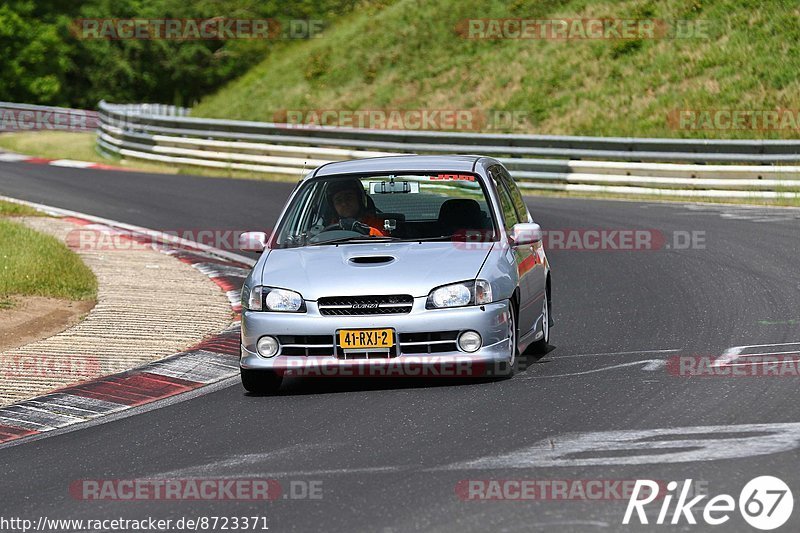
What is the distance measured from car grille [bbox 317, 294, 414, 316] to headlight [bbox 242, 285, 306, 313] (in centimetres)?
24

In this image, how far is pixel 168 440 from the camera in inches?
311

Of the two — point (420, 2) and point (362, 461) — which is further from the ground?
point (420, 2)

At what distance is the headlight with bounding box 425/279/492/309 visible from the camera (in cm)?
888

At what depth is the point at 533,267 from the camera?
10.2 m

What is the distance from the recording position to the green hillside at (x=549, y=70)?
100ft

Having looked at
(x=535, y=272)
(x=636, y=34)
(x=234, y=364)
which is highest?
(x=636, y=34)

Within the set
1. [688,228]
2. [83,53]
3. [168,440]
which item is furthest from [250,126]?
[83,53]

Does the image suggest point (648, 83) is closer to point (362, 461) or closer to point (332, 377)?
point (332, 377)

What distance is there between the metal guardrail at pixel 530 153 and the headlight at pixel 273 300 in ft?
32.8

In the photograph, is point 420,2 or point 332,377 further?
point 420,2

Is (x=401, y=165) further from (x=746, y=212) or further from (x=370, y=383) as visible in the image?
(x=746, y=212)

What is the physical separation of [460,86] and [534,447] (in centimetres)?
3017

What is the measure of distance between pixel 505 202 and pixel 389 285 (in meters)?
1.99

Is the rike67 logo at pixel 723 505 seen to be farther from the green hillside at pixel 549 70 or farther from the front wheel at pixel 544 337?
the green hillside at pixel 549 70
